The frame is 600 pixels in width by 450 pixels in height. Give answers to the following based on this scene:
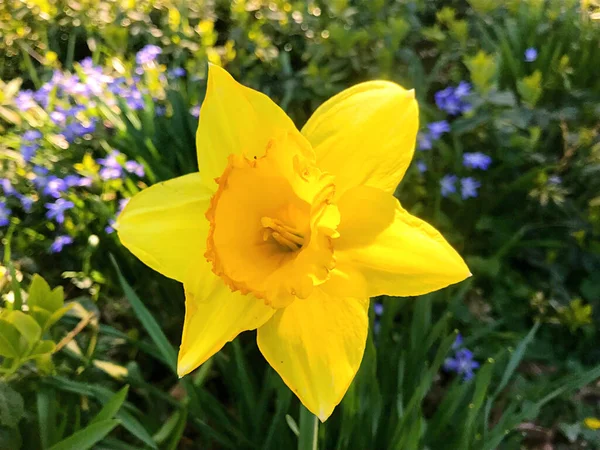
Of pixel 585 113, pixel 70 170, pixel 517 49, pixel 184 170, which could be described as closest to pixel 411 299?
pixel 184 170

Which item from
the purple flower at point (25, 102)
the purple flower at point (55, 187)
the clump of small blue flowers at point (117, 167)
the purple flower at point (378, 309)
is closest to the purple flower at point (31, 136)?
the purple flower at point (25, 102)

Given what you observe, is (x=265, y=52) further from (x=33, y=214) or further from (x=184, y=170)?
(x=33, y=214)

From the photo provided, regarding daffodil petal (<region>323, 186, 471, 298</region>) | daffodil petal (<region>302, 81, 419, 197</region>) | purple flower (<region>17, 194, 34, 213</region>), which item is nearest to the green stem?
daffodil petal (<region>323, 186, 471, 298</region>)

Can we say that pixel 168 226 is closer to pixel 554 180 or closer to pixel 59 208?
pixel 59 208

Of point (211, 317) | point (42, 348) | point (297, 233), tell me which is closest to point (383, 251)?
point (297, 233)

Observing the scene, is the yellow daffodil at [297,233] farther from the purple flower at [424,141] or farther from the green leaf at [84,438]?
the purple flower at [424,141]
